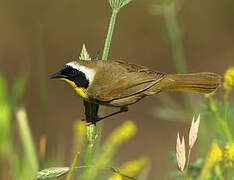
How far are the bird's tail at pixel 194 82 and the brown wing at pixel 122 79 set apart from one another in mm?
82

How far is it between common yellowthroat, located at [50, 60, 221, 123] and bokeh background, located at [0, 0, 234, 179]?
12.9 ft

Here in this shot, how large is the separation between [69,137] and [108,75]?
12.6ft

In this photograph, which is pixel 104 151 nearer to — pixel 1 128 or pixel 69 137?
pixel 1 128

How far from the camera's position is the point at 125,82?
353 cm

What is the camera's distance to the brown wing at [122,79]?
348 cm

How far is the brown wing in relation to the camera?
3.48m

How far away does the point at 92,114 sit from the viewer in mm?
2494

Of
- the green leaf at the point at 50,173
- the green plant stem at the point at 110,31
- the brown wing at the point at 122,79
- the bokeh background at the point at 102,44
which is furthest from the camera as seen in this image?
the bokeh background at the point at 102,44

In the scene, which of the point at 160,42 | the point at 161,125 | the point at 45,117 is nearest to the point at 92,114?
the point at 45,117

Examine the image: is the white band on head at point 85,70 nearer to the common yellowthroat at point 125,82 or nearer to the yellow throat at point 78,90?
the common yellowthroat at point 125,82

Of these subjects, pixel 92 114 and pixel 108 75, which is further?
pixel 108 75

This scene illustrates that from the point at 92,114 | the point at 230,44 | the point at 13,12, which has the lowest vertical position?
the point at 92,114

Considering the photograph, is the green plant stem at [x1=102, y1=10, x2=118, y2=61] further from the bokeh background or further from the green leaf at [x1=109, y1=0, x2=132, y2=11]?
the bokeh background

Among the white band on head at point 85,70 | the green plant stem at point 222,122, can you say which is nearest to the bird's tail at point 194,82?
the green plant stem at point 222,122
